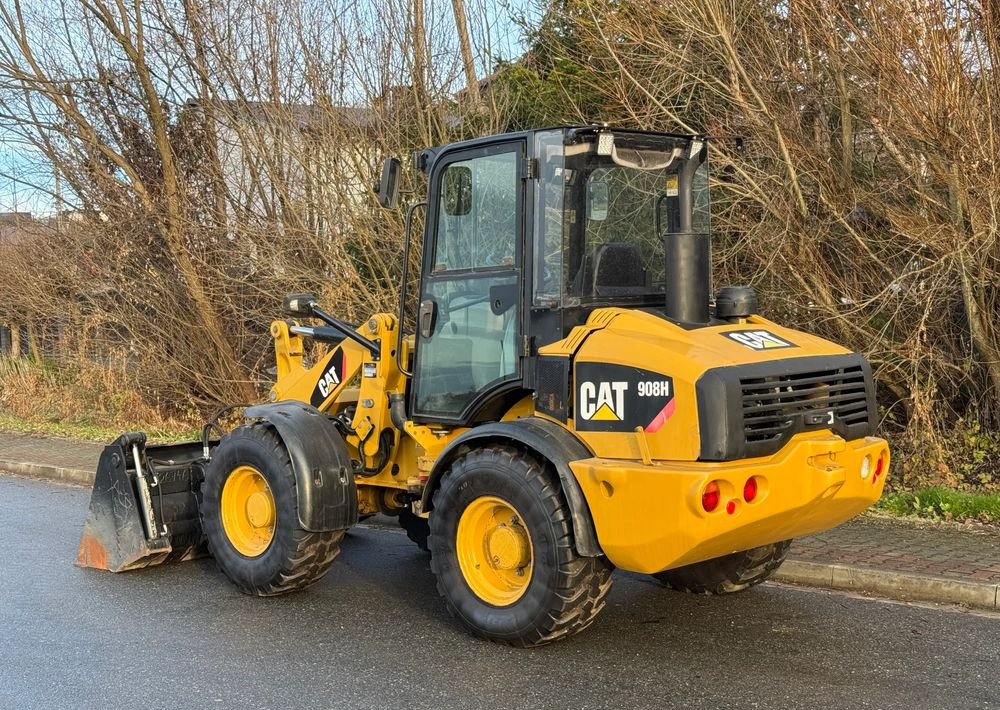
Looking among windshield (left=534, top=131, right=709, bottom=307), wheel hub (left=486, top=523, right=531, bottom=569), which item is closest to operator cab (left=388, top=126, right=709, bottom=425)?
windshield (left=534, top=131, right=709, bottom=307)

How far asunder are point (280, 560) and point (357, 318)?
6581 millimetres

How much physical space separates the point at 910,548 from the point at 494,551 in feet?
10.4

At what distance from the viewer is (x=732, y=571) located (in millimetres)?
6465

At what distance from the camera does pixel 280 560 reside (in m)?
6.46

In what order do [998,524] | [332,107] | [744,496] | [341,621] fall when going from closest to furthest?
[744,496]
[341,621]
[998,524]
[332,107]

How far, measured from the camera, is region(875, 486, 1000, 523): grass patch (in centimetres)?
817

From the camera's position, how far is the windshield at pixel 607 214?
573cm

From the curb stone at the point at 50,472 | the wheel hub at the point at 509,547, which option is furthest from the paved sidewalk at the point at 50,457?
the wheel hub at the point at 509,547

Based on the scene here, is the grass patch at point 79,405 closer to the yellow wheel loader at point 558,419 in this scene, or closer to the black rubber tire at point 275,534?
the black rubber tire at point 275,534

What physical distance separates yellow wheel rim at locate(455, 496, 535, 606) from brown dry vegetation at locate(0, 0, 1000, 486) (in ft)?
14.7

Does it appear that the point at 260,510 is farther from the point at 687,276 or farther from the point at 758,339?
the point at 758,339

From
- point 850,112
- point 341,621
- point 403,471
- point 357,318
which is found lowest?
point 341,621

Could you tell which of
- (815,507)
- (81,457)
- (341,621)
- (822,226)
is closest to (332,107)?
(81,457)

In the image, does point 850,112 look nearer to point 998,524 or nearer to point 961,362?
point 961,362
